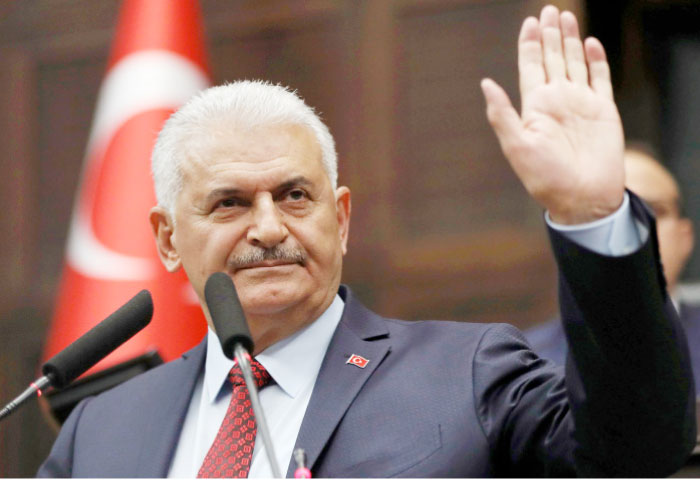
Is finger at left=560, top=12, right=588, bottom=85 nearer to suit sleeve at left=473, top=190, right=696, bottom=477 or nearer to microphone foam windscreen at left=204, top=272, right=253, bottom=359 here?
suit sleeve at left=473, top=190, right=696, bottom=477

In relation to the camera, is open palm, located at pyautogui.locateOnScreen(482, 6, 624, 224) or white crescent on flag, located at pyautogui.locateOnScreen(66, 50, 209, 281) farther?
white crescent on flag, located at pyautogui.locateOnScreen(66, 50, 209, 281)

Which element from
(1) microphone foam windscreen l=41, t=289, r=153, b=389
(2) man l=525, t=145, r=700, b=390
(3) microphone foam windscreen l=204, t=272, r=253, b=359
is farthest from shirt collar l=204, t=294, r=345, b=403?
(2) man l=525, t=145, r=700, b=390

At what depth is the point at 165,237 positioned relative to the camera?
2.74 m

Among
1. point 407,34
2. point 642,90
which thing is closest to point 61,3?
point 407,34

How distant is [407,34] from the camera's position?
17.3 ft

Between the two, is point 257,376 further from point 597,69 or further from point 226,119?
point 597,69

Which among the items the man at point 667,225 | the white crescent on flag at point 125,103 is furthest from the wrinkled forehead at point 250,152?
the white crescent on flag at point 125,103

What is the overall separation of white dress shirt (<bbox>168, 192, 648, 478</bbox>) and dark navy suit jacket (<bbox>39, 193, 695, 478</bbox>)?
0.04 metres

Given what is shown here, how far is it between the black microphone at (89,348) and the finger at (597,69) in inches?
37.9

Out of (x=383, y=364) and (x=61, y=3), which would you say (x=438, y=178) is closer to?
(x=61, y=3)

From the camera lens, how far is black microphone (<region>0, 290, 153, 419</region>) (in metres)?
1.90

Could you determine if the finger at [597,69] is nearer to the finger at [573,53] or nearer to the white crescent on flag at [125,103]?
the finger at [573,53]

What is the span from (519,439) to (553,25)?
797 millimetres

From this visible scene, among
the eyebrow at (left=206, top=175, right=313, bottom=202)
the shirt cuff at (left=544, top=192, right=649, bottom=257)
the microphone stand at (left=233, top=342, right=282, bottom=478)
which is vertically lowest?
the microphone stand at (left=233, top=342, right=282, bottom=478)
